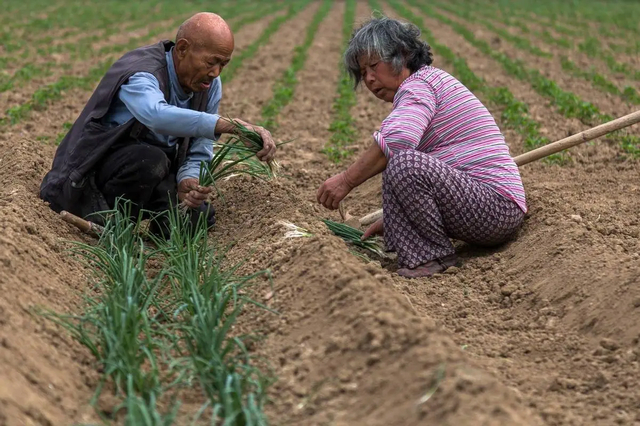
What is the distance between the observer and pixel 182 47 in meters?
4.74

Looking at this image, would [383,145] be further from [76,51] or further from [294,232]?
[76,51]

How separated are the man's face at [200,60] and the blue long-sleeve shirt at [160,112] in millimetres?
101

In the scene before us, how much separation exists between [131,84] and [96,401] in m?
2.18

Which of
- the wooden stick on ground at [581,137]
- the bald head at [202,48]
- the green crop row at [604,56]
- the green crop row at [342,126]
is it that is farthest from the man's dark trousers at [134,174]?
the green crop row at [604,56]

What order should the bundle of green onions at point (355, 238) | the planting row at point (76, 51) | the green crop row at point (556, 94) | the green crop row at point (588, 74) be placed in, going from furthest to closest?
the planting row at point (76, 51) < the green crop row at point (588, 74) < the green crop row at point (556, 94) < the bundle of green onions at point (355, 238)

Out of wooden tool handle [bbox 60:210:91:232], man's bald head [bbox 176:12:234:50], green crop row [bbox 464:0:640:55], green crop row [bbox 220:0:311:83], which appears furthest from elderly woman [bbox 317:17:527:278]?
green crop row [bbox 464:0:640:55]

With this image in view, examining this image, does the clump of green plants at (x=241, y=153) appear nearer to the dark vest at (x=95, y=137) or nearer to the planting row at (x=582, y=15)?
the dark vest at (x=95, y=137)

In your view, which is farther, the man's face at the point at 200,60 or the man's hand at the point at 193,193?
the man's hand at the point at 193,193

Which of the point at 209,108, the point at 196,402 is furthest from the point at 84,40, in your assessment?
the point at 196,402

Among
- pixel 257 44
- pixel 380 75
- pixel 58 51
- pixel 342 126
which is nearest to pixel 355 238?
pixel 380 75

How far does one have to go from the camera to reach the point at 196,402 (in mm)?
3082

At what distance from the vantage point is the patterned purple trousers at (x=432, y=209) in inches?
178

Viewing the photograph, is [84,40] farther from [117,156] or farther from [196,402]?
[196,402]

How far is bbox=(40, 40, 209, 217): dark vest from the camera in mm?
4785
